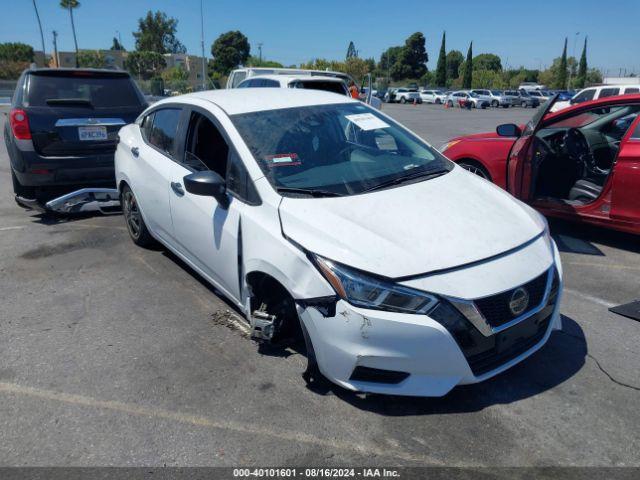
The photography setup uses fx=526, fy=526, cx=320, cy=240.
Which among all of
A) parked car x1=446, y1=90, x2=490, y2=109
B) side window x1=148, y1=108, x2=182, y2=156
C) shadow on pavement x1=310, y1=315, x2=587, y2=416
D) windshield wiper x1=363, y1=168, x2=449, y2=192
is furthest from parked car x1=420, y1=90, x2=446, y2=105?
shadow on pavement x1=310, y1=315, x2=587, y2=416

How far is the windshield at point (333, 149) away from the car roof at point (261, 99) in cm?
8

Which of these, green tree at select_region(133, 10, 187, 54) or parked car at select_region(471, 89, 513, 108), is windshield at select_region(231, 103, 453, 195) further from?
green tree at select_region(133, 10, 187, 54)

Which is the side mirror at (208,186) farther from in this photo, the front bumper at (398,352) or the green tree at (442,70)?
the green tree at (442,70)

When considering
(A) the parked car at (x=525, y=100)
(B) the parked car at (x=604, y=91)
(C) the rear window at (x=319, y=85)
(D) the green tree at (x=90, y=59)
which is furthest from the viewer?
(D) the green tree at (x=90, y=59)

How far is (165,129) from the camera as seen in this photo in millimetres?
4668

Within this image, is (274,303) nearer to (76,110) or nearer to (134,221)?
(134,221)

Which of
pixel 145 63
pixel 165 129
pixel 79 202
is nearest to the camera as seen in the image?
pixel 165 129

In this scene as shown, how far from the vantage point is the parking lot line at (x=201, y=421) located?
8.41 feet

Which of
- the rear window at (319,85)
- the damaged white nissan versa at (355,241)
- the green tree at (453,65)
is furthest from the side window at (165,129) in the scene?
the green tree at (453,65)

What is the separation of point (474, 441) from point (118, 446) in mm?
1777

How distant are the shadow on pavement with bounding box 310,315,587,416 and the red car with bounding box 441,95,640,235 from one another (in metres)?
2.38

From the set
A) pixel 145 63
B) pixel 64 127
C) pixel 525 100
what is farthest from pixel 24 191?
pixel 145 63

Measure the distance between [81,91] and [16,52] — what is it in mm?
97328

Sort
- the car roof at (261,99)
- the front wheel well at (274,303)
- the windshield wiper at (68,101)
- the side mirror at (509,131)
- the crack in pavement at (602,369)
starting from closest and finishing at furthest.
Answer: the crack in pavement at (602,369) < the front wheel well at (274,303) < the car roof at (261,99) < the side mirror at (509,131) < the windshield wiper at (68,101)
